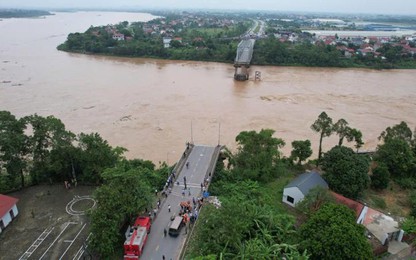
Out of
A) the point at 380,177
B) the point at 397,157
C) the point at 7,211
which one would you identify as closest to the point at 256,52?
the point at 397,157

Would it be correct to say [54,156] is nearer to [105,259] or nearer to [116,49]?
[105,259]

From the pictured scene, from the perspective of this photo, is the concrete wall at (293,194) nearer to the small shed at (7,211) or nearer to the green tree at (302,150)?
the green tree at (302,150)

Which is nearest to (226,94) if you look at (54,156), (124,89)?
(124,89)

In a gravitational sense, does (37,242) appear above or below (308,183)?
below

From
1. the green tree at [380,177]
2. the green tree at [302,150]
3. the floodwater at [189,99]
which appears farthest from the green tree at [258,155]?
the floodwater at [189,99]

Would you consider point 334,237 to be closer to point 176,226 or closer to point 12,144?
point 176,226

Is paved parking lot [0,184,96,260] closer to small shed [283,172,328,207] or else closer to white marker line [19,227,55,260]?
white marker line [19,227,55,260]
